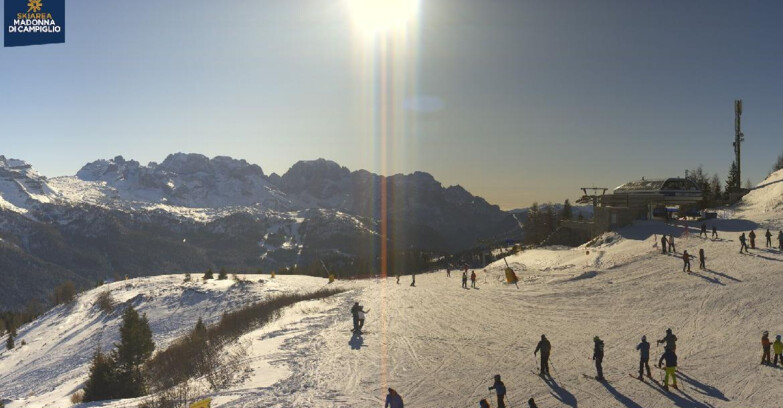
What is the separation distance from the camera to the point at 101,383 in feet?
89.0

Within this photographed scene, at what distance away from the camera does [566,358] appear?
21.1 metres

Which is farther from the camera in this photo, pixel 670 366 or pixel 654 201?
pixel 654 201

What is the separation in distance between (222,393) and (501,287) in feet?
94.5

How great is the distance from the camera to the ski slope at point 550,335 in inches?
687

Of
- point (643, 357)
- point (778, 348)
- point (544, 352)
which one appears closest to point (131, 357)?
point (544, 352)

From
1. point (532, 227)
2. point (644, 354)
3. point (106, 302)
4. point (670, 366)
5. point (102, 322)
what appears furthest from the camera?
point (532, 227)

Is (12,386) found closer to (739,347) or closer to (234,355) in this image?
(234,355)

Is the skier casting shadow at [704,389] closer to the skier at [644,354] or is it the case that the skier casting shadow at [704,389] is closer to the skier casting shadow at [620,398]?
the skier at [644,354]

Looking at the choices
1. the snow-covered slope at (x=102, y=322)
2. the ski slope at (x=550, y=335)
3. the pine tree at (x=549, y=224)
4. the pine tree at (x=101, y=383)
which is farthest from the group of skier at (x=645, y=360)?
the pine tree at (x=549, y=224)

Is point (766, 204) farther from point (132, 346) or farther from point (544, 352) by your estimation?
point (132, 346)

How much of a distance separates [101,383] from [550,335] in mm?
25076

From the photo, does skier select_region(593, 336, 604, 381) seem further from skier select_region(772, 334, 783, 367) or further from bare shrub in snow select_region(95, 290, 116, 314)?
bare shrub in snow select_region(95, 290, 116, 314)

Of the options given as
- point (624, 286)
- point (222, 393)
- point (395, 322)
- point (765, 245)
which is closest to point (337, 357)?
point (222, 393)

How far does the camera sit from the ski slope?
17.5 meters
